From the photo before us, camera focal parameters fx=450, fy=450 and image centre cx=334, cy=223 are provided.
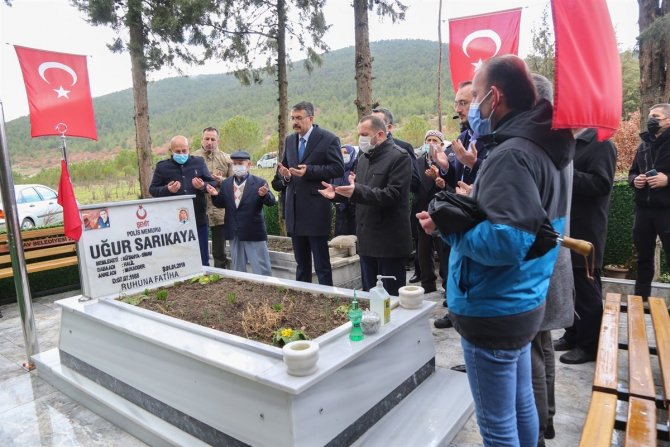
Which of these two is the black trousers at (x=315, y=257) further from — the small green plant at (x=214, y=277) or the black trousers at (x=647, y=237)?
the black trousers at (x=647, y=237)

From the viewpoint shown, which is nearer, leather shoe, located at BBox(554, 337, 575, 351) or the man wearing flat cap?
leather shoe, located at BBox(554, 337, 575, 351)

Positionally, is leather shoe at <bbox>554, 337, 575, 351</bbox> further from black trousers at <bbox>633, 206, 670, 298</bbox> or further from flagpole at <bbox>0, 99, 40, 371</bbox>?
flagpole at <bbox>0, 99, 40, 371</bbox>

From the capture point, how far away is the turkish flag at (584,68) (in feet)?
5.36

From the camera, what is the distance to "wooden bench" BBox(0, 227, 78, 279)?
5.88m

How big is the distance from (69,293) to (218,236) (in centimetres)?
226

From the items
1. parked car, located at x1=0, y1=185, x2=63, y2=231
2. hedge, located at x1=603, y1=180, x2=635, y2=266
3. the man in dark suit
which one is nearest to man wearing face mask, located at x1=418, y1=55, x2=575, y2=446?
the man in dark suit

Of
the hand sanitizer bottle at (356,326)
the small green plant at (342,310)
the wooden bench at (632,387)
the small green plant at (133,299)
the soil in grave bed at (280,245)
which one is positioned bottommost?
the soil in grave bed at (280,245)

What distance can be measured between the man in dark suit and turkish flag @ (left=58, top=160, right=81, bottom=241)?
70.7 inches

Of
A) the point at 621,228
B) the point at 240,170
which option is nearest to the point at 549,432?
the point at 621,228

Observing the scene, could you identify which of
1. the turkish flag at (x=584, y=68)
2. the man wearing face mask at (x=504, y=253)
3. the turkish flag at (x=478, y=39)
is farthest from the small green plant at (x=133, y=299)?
the turkish flag at (x=478, y=39)

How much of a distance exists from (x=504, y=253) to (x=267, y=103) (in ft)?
186

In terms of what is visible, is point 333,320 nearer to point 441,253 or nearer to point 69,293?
point 441,253

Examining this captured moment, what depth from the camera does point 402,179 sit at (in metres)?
3.66

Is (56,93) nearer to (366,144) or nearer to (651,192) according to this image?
(366,144)
